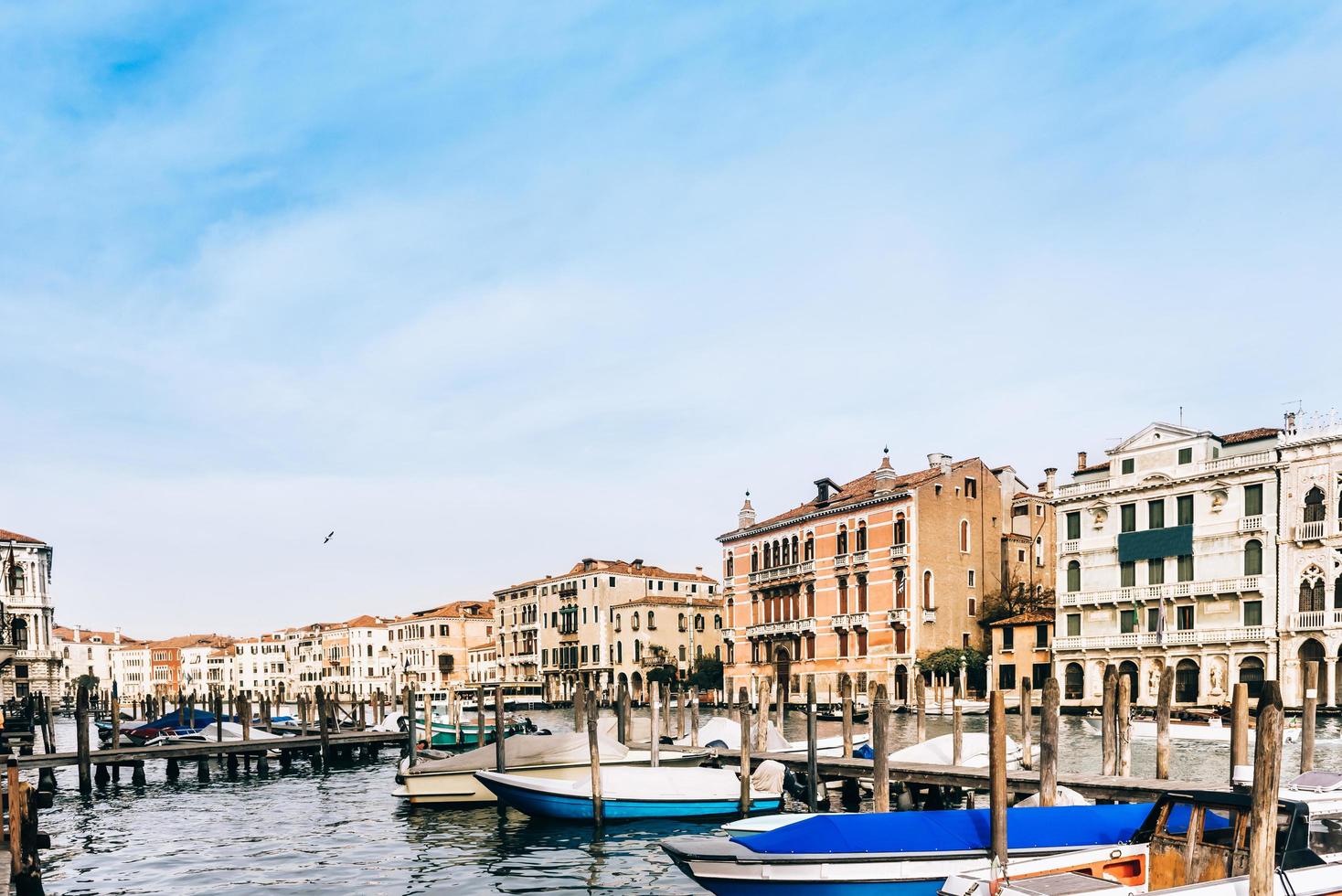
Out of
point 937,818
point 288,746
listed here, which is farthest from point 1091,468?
point 937,818

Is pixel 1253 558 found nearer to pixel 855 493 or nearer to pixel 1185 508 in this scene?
pixel 1185 508

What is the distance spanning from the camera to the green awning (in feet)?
156

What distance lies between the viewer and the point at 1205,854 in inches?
411

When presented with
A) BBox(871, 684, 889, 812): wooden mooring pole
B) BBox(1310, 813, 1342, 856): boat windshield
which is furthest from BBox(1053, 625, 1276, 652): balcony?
BBox(1310, 813, 1342, 856): boat windshield

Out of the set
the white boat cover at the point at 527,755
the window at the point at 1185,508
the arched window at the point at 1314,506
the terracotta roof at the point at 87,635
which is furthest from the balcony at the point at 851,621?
the terracotta roof at the point at 87,635

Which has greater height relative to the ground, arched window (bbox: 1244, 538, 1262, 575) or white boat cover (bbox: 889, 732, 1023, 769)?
arched window (bbox: 1244, 538, 1262, 575)

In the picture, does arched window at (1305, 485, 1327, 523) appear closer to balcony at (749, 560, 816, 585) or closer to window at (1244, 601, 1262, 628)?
window at (1244, 601, 1262, 628)

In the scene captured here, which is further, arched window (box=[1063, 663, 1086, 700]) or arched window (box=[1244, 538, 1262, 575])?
arched window (box=[1063, 663, 1086, 700])

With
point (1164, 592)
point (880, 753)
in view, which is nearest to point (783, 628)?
point (1164, 592)

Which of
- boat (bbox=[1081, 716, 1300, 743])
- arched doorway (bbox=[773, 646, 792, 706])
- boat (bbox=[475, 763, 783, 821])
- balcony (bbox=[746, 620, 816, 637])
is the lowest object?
arched doorway (bbox=[773, 646, 792, 706])

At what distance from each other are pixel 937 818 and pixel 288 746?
24245mm

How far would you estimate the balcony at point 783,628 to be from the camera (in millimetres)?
61312

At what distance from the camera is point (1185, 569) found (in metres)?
48.0

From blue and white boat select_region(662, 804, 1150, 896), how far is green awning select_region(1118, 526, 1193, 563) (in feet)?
124
